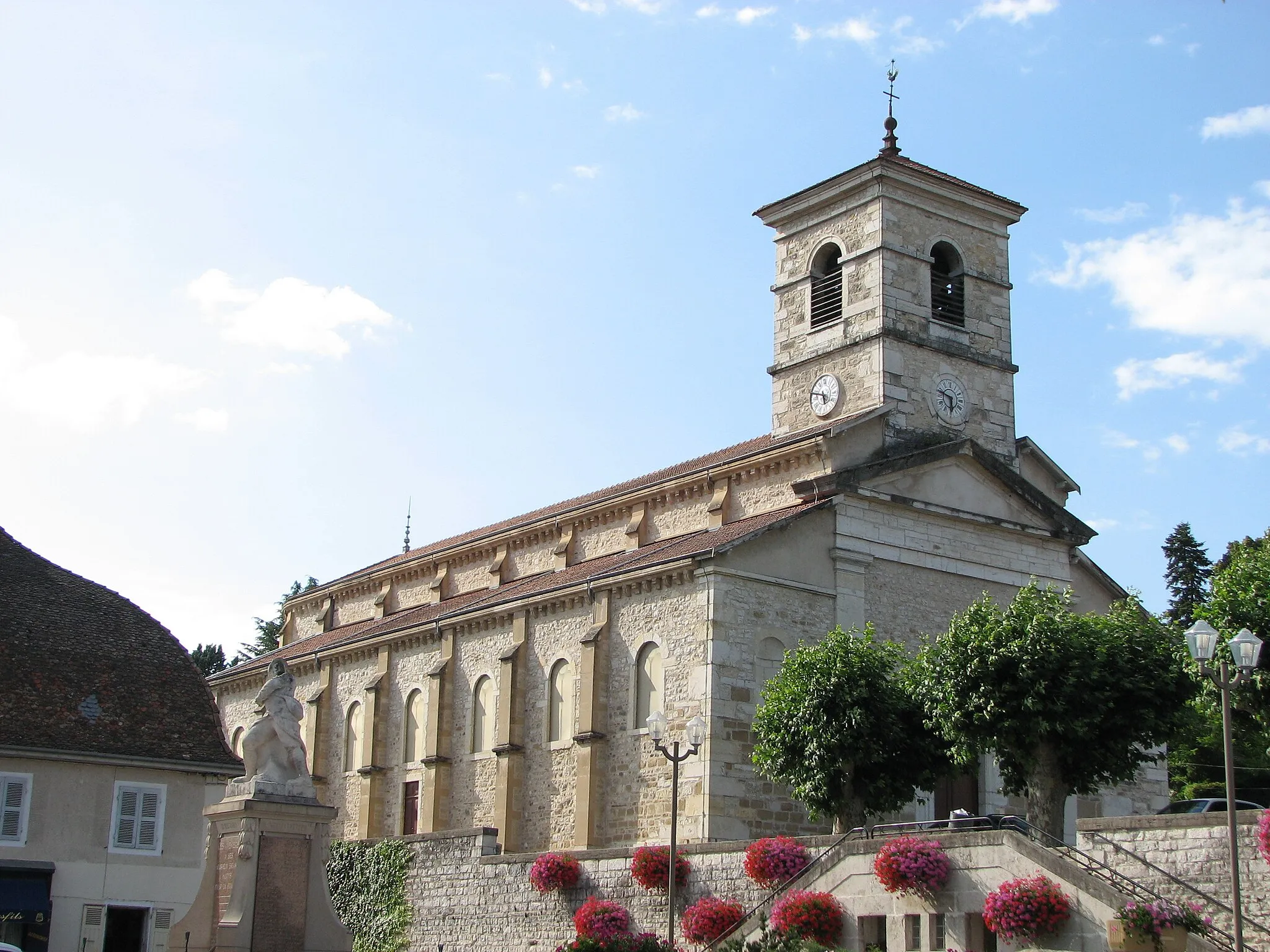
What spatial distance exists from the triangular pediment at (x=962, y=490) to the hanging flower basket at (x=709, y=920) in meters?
12.8

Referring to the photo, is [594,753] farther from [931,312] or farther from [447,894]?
[931,312]

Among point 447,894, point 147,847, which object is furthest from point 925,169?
point 147,847

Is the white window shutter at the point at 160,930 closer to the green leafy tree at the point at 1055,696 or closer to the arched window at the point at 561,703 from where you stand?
the arched window at the point at 561,703

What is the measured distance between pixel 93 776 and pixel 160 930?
314cm

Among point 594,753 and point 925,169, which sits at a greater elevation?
point 925,169

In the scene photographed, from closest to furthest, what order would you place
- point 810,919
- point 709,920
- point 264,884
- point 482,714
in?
point 264,884 → point 810,919 → point 709,920 → point 482,714

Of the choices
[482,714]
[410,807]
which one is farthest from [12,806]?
[410,807]

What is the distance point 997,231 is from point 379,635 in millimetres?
20560

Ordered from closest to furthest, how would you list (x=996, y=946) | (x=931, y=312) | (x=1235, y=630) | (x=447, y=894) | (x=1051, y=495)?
1. (x=996, y=946)
2. (x=1235, y=630)
3. (x=447, y=894)
4. (x=931, y=312)
5. (x=1051, y=495)

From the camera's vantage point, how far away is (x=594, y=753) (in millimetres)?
37406

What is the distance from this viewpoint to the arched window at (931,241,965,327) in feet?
140

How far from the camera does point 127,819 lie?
3106 cm

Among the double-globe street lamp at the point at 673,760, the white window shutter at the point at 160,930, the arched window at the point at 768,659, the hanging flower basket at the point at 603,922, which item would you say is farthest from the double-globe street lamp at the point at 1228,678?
the white window shutter at the point at 160,930

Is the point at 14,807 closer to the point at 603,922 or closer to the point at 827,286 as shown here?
the point at 603,922
